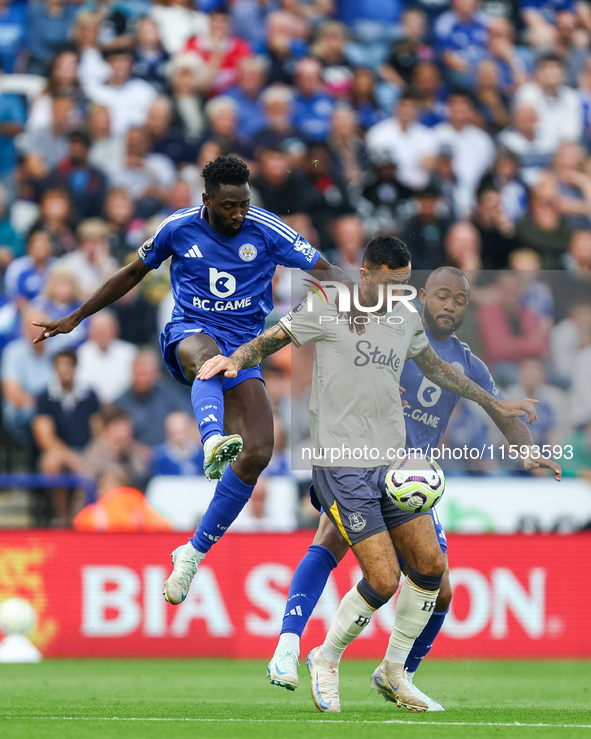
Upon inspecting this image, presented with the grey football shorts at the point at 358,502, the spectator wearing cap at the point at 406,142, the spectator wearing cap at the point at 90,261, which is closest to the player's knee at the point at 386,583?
the grey football shorts at the point at 358,502

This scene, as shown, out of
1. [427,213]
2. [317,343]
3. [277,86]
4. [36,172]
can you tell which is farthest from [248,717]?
[277,86]

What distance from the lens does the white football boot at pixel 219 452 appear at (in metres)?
6.17

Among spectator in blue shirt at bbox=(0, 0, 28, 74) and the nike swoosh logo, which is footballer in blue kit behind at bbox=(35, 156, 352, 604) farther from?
spectator in blue shirt at bbox=(0, 0, 28, 74)

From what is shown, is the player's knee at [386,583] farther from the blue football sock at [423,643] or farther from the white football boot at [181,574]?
the white football boot at [181,574]

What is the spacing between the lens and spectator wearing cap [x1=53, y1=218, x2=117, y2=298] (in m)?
12.8

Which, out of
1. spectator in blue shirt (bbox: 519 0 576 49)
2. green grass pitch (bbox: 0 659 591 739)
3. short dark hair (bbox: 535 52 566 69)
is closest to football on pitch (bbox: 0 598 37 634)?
green grass pitch (bbox: 0 659 591 739)

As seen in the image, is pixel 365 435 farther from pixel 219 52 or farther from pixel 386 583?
pixel 219 52

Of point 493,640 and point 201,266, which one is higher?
point 201,266

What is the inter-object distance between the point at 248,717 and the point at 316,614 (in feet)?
14.8

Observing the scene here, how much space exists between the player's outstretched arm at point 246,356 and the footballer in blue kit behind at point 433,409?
0.93 metres

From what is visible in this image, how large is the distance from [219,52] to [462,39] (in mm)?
3506

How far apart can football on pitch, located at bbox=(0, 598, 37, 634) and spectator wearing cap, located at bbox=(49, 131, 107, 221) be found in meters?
4.59

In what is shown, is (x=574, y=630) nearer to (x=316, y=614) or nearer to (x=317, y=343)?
(x=316, y=614)

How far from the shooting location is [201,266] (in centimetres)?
705
